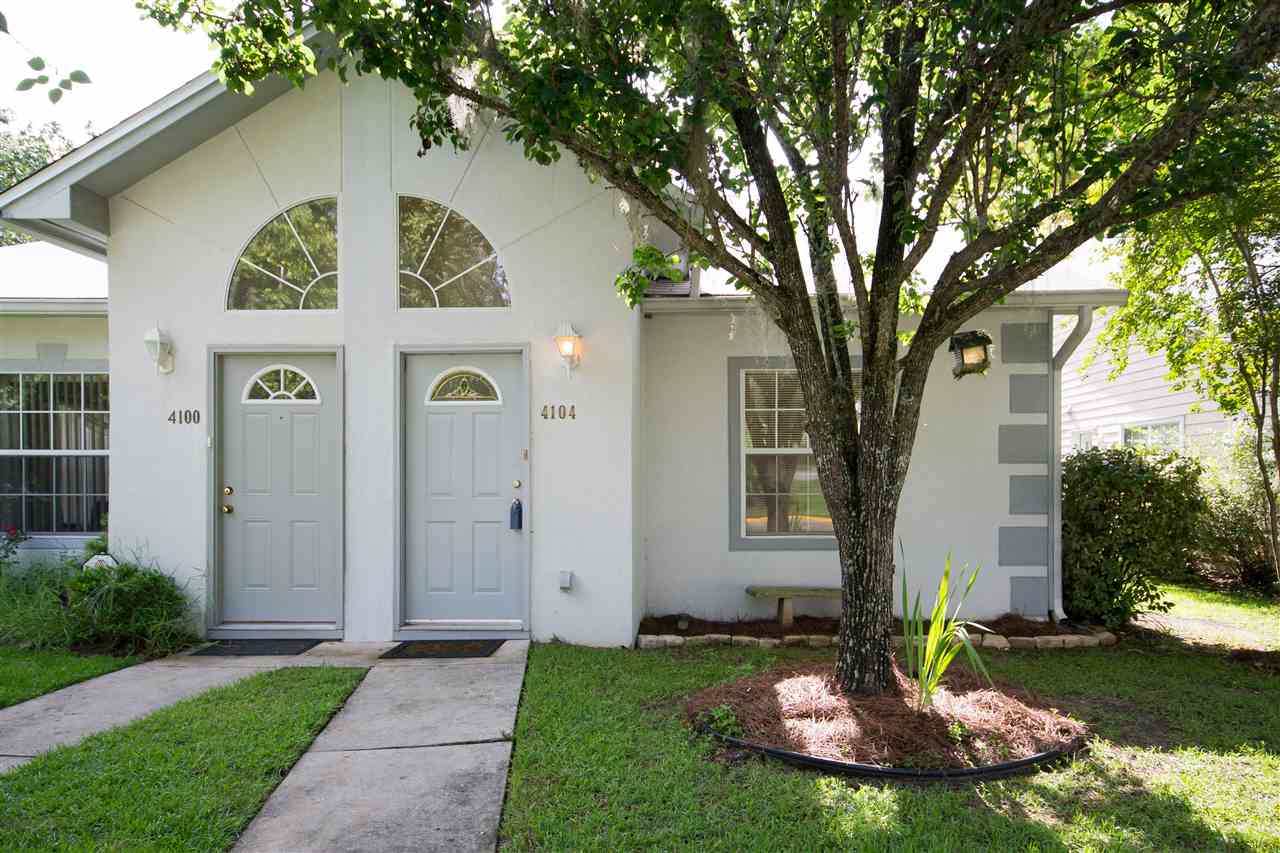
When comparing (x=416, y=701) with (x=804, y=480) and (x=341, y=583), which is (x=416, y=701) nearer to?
(x=341, y=583)

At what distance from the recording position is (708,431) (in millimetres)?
6875

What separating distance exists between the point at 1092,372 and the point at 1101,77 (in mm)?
10658

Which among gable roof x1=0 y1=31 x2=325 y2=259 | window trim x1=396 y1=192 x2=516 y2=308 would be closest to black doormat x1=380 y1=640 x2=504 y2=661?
window trim x1=396 y1=192 x2=516 y2=308

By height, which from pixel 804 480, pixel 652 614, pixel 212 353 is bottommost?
pixel 652 614

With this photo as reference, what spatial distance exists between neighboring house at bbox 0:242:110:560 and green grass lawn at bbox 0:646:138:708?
7.61 ft

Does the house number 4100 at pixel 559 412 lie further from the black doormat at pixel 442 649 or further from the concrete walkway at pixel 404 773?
the concrete walkway at pixel 404 773

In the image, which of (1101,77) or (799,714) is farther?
(1101,77)

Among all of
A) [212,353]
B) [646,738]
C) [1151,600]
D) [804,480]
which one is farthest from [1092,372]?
[212,353]

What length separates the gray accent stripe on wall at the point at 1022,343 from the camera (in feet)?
22.2

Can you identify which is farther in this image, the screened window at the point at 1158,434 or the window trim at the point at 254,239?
the screened window at the point at 1158,434

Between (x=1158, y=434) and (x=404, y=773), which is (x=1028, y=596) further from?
(x=1158, y=434)

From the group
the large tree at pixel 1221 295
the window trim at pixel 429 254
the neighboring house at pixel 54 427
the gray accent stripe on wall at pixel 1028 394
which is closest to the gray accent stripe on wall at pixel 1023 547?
the gray accent stripe on wall at pixel 1028 394

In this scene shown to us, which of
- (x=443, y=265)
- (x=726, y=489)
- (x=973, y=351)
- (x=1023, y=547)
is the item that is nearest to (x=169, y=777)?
(x=443, y=265)

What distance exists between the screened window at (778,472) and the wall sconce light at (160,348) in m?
4.77
